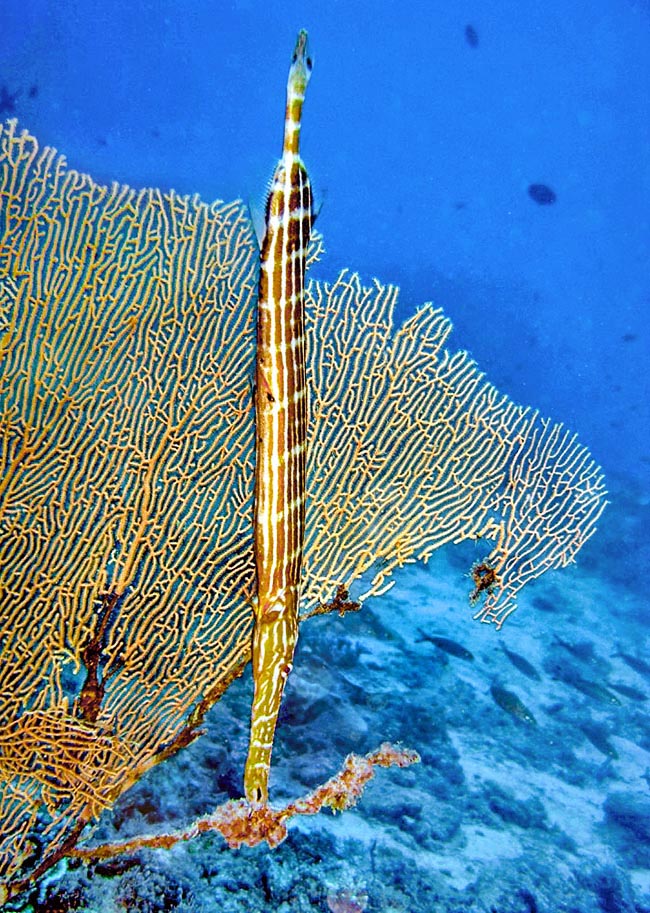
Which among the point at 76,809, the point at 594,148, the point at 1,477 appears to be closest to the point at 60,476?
the point at 1,477

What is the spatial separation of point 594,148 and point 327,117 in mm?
32576

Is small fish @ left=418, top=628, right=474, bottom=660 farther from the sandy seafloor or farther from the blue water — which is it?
the blue water

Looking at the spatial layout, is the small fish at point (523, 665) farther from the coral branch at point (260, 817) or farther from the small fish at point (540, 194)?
the small fish at point (540, 194)

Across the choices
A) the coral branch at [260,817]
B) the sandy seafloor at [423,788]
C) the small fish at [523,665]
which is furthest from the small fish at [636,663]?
the coral branch at [260,817]

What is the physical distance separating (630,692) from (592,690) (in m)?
1.40

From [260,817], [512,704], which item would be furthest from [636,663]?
[260,817]

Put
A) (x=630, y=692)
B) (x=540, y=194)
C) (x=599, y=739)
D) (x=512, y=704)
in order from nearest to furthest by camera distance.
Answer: (x=512, y=704), (x=599, y=739), (x=630, y=692), (x=540, y=194)

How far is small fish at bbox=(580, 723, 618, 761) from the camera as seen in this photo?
35.7 ft

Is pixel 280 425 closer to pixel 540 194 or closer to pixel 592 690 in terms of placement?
pixel 592 690

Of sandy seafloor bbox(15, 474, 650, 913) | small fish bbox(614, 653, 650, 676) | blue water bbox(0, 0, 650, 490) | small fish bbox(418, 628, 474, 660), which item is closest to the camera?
sandy seafloor bbox(15, 474, 650, 913)

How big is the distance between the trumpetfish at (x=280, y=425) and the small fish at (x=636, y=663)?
1447cm

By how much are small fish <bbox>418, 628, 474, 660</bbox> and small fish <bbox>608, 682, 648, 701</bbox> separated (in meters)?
4.22

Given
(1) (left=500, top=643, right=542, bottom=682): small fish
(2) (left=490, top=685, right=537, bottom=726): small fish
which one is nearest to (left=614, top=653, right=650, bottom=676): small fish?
(1) (left=500, top=643, right=542, bottom=682): small fish

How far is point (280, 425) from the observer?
297 centimetres
